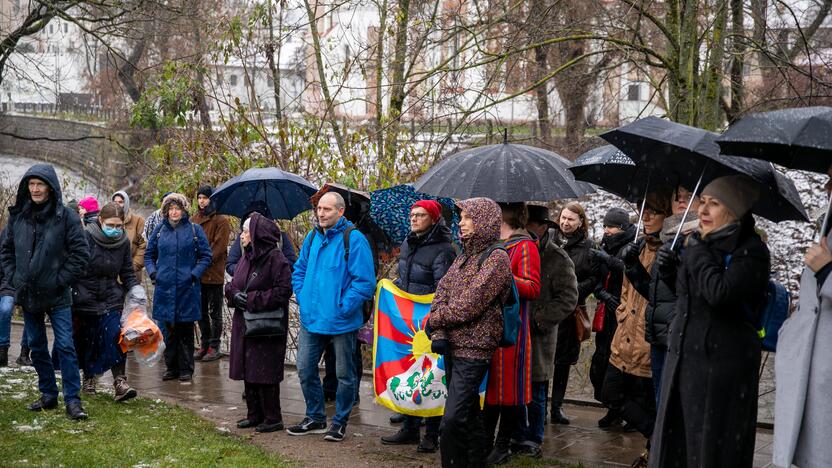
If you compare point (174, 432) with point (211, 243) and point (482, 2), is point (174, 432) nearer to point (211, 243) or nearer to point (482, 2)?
point (211, 243)

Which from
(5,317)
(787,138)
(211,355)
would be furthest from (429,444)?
(5,317)

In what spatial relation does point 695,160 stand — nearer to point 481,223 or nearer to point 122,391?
point 481,223

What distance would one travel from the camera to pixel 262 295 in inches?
313

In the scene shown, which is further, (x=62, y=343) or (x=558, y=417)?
(x=558, y=417)

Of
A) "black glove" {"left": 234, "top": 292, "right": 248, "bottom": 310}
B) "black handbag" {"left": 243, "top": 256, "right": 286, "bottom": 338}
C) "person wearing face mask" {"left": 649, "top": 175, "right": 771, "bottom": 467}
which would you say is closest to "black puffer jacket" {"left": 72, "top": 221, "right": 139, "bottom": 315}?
"black glove" {"left": 234, "top": 292, "right": 248, "bottom": 310}

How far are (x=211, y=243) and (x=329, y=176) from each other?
155 cm

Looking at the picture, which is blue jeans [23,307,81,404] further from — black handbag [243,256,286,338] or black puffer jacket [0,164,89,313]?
black handbag [243,256,286,338]

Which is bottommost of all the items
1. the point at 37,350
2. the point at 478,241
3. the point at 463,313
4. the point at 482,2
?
the point at 37,350

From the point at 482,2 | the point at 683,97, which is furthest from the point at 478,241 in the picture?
the point at 482,2

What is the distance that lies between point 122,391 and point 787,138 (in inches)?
252

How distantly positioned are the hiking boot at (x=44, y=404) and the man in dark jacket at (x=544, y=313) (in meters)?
3.91

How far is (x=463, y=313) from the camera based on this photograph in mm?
6223

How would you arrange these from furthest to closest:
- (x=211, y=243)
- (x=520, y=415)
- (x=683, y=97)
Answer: (x=683, y=97)
(x=211, y=243)
(x=520, y=415)

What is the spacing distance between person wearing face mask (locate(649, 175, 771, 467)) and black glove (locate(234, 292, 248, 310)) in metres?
3.90
